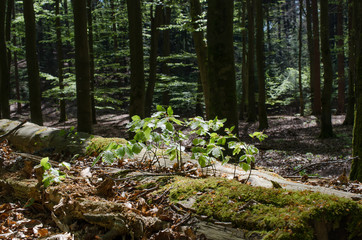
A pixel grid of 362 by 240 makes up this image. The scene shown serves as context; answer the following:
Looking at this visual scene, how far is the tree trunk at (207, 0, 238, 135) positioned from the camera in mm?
5508

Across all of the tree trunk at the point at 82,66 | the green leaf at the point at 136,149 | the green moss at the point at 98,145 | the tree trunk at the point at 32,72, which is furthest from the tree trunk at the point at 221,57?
the tree trunk at the point at 32,72

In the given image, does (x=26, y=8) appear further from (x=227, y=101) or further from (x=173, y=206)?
(x=173, y=206)

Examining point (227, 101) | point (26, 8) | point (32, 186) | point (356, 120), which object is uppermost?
point (26, 8)

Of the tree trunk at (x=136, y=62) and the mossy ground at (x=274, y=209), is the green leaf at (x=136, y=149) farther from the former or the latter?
the tree trunk at (x=136, y=62)

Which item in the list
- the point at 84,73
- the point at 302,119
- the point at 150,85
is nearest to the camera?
the point at 84,73

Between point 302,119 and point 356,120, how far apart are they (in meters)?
14.2

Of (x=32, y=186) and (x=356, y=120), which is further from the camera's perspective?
(x=356, y=120)

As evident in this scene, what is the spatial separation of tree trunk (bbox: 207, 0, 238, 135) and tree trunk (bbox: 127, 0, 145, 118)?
11.5ft

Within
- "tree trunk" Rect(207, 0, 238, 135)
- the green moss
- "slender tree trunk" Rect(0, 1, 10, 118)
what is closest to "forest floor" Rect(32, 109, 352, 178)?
"tree trunk" Rect(207, 0, 238, 135)

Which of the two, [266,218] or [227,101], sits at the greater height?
[227,101]

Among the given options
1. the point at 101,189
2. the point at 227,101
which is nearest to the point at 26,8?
the point at 227,101

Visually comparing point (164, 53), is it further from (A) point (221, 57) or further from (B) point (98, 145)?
(B) point (98, 145)

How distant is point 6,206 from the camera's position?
313 centimetres

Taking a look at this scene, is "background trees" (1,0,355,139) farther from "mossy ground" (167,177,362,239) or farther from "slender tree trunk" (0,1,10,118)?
"mossy ground" (167,177,362,239)
